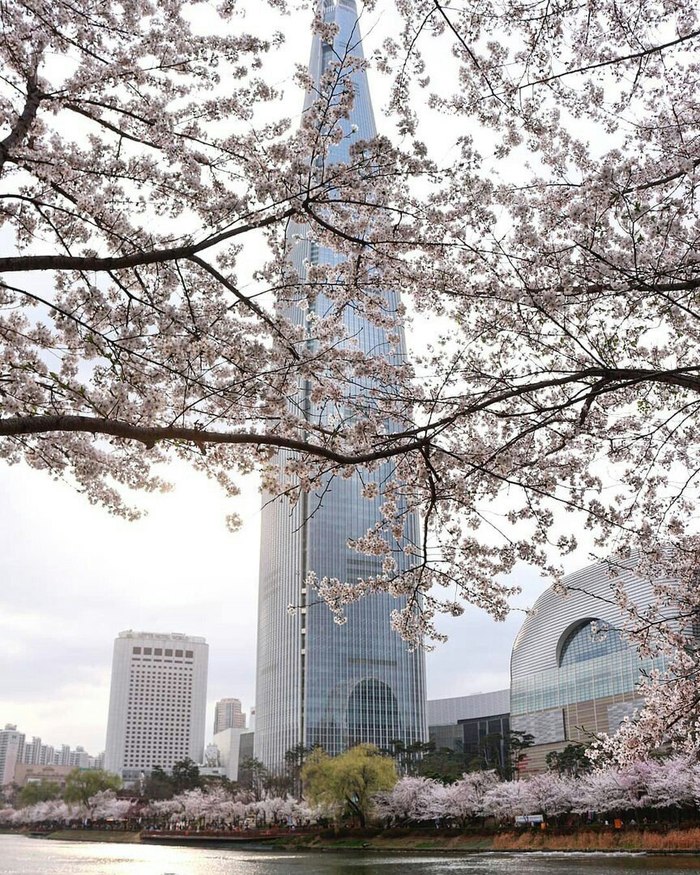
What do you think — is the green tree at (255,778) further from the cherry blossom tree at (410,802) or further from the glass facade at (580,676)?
the cherry blossom tree at (410,802)

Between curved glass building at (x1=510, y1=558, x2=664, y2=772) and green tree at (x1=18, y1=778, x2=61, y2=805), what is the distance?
55655 millimetres

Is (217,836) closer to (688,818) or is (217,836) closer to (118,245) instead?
(688,818)

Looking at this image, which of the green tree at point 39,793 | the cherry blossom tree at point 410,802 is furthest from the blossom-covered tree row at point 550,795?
the green tree at point 39,793

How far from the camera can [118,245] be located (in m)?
6.84

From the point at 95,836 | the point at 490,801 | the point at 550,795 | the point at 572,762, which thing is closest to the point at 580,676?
the point at 572,762

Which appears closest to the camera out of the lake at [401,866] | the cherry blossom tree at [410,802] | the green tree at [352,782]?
the lake at [401,866]

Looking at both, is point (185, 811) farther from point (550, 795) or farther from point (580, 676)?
point (550, 795)

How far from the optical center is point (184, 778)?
86.1 meters

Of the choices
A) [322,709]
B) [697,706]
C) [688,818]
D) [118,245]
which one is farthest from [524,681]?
[118,245]

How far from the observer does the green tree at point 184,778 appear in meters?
84.6

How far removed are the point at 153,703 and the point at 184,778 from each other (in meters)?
99.7

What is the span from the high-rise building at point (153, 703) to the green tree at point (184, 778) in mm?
91946

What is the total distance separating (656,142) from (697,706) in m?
6.53

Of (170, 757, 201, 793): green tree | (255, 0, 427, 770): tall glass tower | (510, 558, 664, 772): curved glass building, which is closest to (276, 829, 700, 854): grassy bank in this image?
(510, 558, 664, 772): curved glass building
